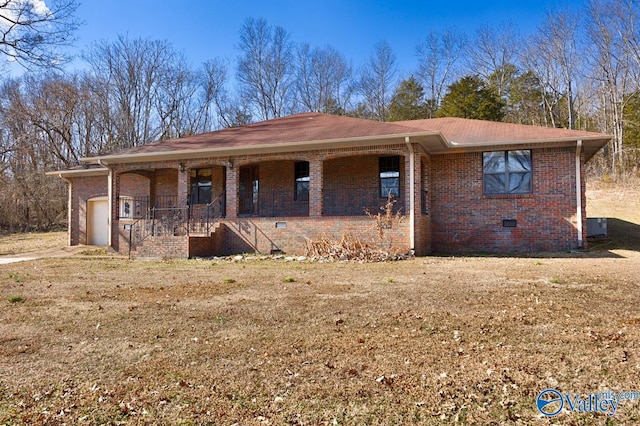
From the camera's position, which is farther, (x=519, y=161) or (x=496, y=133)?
(x=496, y=133)

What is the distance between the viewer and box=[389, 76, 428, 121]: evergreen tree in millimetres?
30750

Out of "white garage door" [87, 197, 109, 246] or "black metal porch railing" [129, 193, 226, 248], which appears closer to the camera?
"black metal porch railing" [129, 193, 226, 248]

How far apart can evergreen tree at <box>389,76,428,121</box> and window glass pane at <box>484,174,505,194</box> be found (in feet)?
58.3

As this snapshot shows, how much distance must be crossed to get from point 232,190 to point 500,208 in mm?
8222

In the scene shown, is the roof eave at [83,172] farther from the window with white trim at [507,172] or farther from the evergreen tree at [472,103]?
the evergreen tree at [472,103]

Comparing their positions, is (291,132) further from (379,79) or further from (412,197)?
(379,79)

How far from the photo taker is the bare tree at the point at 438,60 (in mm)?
33438

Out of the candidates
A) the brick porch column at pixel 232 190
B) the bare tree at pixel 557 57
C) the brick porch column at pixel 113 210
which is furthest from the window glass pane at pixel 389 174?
the bare tree at pixel 557 57

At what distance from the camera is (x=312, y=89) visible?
3372 centimetres

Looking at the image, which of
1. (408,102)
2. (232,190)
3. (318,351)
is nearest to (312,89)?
(408,102)

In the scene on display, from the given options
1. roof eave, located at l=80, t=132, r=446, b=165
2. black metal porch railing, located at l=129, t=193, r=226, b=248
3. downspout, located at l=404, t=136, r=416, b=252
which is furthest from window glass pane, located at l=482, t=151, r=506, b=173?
black metal porch railing, located at l=129, t=193, r=226, b=248

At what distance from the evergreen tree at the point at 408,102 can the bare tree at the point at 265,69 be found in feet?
25.6

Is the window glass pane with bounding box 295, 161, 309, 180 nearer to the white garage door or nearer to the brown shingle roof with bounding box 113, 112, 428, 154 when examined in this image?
the brown shingle roof with bounding box 113, 112, 428, 154

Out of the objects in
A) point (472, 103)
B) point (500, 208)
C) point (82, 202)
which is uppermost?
point (472, 103)
